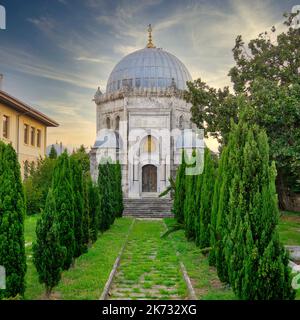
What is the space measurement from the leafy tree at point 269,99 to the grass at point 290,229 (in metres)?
2.42

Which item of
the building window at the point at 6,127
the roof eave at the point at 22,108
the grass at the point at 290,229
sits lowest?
the grass at the point at 290,229

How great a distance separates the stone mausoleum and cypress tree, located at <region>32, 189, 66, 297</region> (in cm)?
2565

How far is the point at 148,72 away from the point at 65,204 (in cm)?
2776

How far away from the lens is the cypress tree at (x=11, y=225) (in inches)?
267

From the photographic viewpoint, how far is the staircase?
2838cm

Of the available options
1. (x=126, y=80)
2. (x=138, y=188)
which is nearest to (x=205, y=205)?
(x=138, y=188)

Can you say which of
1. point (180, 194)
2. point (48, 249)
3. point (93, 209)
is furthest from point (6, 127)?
point (48, 249)

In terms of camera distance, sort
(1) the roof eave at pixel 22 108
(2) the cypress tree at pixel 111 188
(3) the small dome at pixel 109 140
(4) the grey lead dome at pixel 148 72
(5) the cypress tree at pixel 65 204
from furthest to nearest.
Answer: (4) the grey lead dome at pixel 148 72
(3) the small dome at pixel 109 140
(1) the roof eave at pixel 22 108
(2) the cypress tree at pixel 111 188
(5) the cypress tree at pixel 65 204

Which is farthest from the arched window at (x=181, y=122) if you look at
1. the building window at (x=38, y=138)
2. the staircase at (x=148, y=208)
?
the building window at (x=38, y=138)

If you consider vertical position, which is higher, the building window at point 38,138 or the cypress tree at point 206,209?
the building window at point 38,138

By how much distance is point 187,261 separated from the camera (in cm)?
1140

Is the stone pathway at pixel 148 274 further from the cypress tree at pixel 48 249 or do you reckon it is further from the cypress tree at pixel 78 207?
the cypress tree at pixel 78 207

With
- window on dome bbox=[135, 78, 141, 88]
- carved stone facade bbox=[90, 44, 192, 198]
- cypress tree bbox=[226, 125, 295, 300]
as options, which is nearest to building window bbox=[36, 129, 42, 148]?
carved stone facade bbox=[90, 44, 192, 198]
